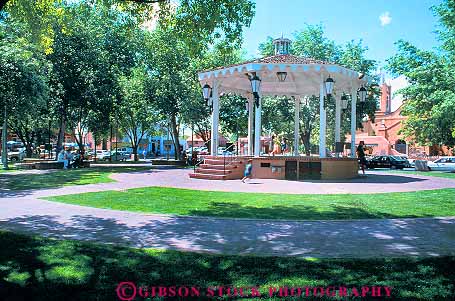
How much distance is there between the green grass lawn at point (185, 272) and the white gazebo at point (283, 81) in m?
12.9

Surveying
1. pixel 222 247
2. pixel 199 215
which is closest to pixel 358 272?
pixel 222 247

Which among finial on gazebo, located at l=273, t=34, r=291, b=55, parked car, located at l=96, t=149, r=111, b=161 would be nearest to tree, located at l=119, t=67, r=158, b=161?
parked car, located at l=96, t=149, r=111, b=161

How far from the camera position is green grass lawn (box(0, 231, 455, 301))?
444 centimetres

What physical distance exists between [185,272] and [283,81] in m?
16.0

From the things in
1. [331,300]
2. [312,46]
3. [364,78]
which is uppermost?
[312,46]

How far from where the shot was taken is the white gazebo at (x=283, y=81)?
701 inches

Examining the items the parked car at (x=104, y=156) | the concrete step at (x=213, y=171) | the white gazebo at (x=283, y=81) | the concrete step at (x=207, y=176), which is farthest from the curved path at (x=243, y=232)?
the parked car at (x=104, y=156)

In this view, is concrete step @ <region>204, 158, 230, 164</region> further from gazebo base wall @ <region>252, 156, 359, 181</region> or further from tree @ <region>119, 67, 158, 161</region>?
tree @ <region>119, 67, 158, 161</region>

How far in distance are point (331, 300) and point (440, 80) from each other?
29.3m

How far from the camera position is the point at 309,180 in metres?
18.0

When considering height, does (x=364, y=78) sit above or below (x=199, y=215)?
above

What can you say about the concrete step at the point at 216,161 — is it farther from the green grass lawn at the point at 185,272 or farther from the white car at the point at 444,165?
the white car at the point at 444,165

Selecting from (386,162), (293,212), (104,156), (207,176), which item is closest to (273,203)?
(293,212)

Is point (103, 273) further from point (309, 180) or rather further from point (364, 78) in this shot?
point (364, 78)
